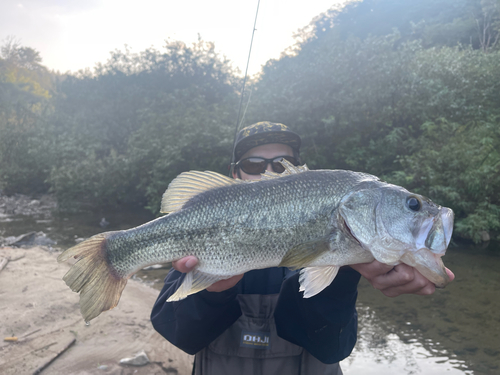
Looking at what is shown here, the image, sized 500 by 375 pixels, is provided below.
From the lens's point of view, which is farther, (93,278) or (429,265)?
(93,278)

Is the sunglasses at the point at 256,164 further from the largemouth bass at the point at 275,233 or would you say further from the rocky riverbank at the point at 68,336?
the rocky riverbank at the point at 68,336

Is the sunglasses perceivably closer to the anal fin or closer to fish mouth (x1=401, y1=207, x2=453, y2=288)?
the anal fin

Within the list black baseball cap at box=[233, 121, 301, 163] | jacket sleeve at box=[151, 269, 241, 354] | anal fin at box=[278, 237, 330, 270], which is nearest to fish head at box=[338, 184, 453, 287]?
anal fin at box=[278, 237, 330, 270]

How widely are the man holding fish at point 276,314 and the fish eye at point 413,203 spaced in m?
0.25

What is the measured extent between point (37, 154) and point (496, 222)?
20.7m

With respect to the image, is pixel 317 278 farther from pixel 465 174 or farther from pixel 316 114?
pixel 316 114

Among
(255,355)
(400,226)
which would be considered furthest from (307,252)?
(255,355)

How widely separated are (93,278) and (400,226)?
150 cm

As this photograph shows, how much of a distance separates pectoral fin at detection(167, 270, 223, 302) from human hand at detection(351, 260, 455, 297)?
74 cm

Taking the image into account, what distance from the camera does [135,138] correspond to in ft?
53.5

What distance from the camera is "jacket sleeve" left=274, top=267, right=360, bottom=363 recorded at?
1787 mm

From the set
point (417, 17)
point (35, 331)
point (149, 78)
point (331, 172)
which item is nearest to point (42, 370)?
point (35, 331)

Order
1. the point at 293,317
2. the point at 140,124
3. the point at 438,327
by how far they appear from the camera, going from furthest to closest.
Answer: the point at 140,124 → the point at 438,327 → the point at 293,317

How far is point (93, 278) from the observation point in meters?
1.67
